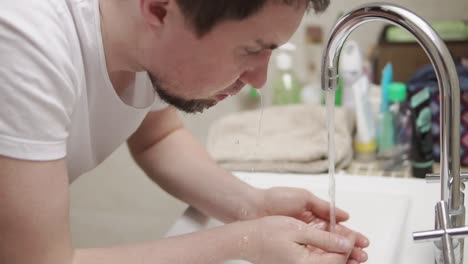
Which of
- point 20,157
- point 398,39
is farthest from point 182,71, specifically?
point 398,39

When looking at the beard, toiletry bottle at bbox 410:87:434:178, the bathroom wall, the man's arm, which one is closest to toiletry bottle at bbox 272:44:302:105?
the bathroom wall

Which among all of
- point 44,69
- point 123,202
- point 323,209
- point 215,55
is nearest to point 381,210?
point 323,209

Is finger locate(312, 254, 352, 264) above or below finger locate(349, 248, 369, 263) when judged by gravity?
above

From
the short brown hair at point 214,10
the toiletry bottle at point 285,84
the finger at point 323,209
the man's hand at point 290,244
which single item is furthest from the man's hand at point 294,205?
the toiletry bottle at point 285,84

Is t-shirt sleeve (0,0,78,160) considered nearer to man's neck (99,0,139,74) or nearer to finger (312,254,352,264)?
man's neck (99,0,139,74)

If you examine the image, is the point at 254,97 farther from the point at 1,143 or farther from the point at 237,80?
the point at 1,143

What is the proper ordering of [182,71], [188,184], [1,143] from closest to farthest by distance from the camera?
1. [1,143]
2. [182,71]
3. [188,184]

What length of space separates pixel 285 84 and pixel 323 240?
Result: 2.54 feet

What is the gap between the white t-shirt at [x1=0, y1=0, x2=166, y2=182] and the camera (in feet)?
1.87

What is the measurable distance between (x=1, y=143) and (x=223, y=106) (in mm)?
1016

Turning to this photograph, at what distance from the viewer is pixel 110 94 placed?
2.54 feet

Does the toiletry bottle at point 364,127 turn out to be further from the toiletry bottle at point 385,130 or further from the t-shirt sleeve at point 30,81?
the t-shirt sleeve at point 30,81

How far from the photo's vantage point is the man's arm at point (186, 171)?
88cm

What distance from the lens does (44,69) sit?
22.9 inches
